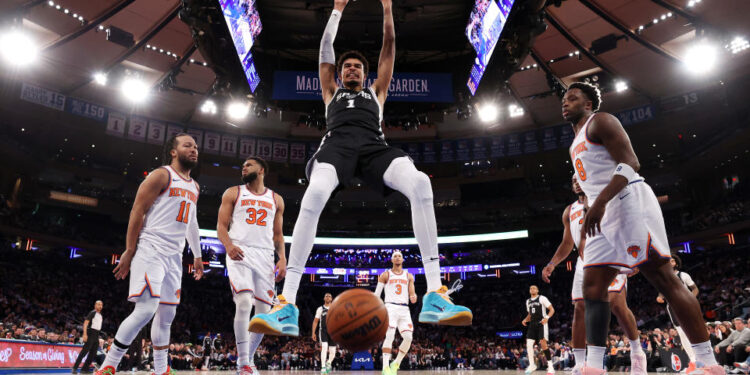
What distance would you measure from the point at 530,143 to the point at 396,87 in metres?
18.6

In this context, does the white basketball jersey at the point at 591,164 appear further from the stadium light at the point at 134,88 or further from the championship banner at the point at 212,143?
the championship banner at the point at 212,143

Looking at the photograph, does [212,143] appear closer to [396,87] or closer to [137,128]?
[137,128]

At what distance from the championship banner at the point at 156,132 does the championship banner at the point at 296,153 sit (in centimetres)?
794

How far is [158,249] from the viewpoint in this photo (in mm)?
5230

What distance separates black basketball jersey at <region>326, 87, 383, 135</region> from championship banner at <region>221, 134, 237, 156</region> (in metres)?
28.5

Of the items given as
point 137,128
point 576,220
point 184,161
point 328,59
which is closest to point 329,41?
point 328,59

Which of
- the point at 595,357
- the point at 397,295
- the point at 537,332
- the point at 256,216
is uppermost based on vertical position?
the point at 256,216

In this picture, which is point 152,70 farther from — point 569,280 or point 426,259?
point 569,280

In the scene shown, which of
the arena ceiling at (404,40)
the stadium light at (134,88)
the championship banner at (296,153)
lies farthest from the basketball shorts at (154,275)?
the championship banner at (296,153)

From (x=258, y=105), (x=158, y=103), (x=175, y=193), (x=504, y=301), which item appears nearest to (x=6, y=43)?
(x=258, y=105)

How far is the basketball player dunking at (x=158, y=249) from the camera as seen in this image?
16.1ft

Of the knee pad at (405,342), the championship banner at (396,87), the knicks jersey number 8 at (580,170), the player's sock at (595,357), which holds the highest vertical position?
the championship banner at (396,87)

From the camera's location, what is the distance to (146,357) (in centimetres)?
1683

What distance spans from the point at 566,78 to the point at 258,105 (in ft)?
44.5
